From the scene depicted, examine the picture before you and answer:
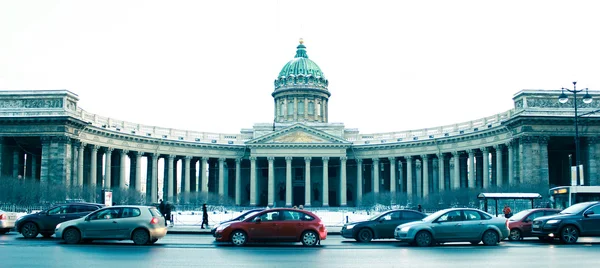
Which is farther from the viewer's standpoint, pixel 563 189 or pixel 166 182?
pixel 166 182

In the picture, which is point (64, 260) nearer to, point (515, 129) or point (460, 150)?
point (515, 129)

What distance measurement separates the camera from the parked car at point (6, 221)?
3338 centimetres

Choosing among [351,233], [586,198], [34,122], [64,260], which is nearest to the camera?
[64,260]

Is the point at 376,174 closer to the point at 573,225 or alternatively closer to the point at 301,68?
the point at 301,68

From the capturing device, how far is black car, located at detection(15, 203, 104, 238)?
3092 centimetres

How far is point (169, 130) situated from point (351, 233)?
63947 millimetres

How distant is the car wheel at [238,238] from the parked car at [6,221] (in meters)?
13.7

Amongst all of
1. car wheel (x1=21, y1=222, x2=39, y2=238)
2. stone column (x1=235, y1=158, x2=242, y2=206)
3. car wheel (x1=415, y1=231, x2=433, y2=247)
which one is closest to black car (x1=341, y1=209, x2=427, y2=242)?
car wheel (x1=415, y1=231, x2=433, y2=247)

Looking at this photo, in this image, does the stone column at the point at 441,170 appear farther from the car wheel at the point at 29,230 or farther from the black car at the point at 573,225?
the car wheel at the point at 29,230

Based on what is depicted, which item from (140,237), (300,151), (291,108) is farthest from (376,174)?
(140,237)

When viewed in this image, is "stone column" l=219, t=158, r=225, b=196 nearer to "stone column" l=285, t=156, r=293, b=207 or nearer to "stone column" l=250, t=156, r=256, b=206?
"stone column" l=250, t=156, r=256, b=206

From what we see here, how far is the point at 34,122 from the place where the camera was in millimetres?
67438

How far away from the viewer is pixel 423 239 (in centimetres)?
2758

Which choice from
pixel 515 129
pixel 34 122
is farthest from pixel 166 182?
pixel 515 129
